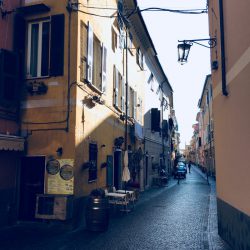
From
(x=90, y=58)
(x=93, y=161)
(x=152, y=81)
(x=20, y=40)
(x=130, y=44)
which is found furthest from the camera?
(x=152, y=81)

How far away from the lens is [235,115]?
692 cm

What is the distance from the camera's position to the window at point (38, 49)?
10352mm

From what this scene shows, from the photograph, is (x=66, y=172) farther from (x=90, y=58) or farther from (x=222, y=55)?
(x=222, y=55)

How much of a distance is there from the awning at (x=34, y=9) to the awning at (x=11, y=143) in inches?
163

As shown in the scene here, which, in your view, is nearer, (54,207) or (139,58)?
(54,207)

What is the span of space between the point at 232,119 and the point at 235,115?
0.33 m

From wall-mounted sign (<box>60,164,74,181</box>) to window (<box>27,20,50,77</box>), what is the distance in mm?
3102

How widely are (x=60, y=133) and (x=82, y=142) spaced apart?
0.82 metres

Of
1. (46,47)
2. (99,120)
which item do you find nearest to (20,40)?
(46,47)

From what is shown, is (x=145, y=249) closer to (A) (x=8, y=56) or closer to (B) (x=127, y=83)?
(A) (x=8, y=56)

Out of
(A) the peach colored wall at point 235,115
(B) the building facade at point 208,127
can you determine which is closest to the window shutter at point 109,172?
(A) the peach colored wall at point 235,115

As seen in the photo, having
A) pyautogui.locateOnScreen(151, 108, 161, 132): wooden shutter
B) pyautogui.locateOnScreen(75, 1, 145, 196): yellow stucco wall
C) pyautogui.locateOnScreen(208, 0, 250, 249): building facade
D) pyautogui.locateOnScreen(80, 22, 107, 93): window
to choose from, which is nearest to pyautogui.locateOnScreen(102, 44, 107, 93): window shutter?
pyautogui.locateOnScreen(80, 22, 107, 93): window

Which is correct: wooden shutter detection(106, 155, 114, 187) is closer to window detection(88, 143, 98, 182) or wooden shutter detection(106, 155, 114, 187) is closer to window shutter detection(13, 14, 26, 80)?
window detection(88, 143, 98, 182)

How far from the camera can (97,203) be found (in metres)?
9.12
